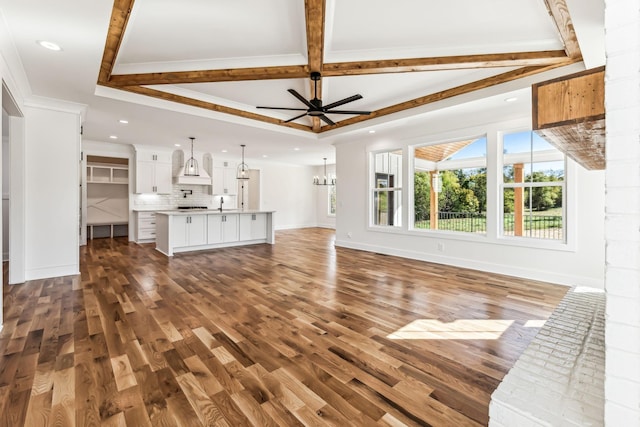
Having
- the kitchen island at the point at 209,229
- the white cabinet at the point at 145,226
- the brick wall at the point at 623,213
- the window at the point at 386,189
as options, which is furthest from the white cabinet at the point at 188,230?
the brick wall at the point at 623,213

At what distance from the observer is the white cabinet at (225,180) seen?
9.36 metres

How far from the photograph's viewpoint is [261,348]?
A: 2242 millimetres

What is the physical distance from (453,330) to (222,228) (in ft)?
18.0

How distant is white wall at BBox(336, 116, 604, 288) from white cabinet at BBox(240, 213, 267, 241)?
6.30 ft

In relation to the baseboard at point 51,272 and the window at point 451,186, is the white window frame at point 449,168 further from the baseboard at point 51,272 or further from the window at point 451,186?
the baseboard at point 51,272

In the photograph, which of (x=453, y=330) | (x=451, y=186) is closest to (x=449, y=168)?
(x=451, y=186)

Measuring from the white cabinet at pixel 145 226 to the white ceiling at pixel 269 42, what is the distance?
3.38 meters

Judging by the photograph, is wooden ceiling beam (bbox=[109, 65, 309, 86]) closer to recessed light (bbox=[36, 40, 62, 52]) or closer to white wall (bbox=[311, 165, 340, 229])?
recessed light (bbox=[36, 40, 62, 52])

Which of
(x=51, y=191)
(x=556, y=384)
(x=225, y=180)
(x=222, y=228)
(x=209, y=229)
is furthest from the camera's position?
(x=225, y=180)

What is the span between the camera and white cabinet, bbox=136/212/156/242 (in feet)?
25.2

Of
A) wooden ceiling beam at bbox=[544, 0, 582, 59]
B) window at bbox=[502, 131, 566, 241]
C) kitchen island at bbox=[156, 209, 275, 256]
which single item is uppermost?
A: wooden ceiling beam at bbox=[544, 0, 582, 59]

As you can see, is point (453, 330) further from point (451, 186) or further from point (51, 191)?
point (51, 191)

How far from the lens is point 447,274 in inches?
178

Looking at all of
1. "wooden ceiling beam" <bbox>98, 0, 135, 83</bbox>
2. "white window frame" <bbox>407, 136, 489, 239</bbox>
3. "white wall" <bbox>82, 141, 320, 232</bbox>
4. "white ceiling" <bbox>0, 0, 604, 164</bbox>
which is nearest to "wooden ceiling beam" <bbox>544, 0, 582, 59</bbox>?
"white ceiling" <bbox>0, 0, 604, 164</bbox>
